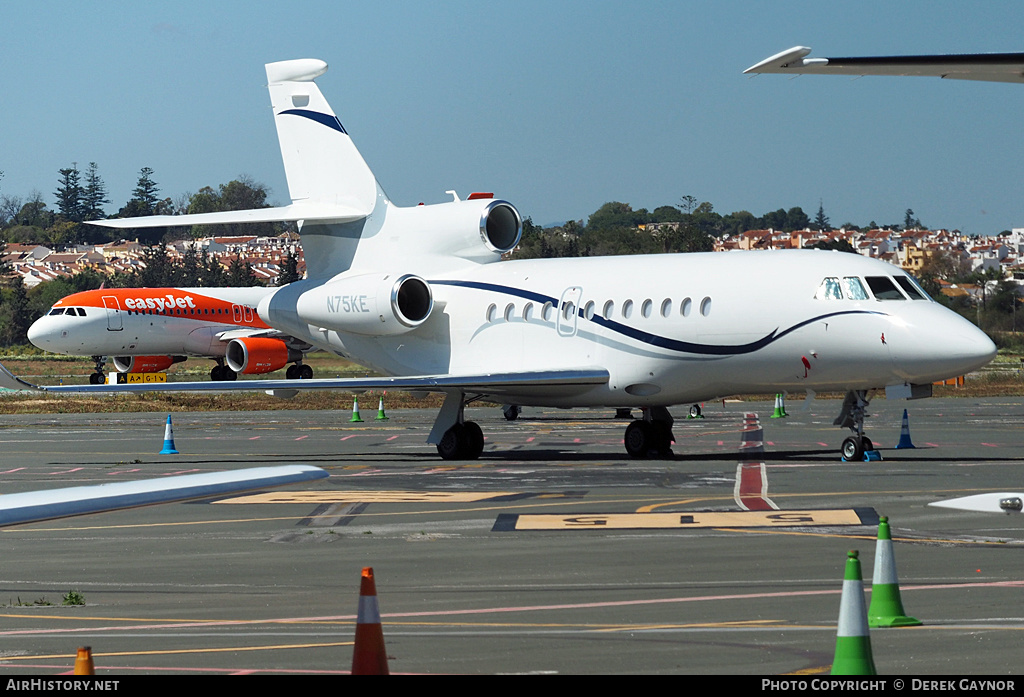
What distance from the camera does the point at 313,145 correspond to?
102 ft

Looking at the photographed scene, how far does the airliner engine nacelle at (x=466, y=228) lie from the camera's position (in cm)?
2880

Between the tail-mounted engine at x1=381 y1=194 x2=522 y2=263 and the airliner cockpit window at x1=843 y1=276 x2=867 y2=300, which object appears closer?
the airliner cockpit window at x1=843 y1=276 x2=867 y2=300

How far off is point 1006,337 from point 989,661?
54.4 meters

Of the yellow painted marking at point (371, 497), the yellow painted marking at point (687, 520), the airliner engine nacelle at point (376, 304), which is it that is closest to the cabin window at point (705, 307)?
the yellow painted marking at point (371, 497)

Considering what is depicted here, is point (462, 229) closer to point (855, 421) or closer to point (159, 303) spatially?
point (855, 421)

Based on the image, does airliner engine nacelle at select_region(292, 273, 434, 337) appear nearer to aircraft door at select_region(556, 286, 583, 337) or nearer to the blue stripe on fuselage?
the blue stripe on fuselage

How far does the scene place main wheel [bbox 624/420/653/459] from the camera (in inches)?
1014

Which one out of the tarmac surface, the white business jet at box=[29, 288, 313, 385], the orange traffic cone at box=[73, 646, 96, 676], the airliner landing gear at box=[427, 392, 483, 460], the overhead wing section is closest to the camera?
the orange traffic cone at box=[73, 646, 96, 676]

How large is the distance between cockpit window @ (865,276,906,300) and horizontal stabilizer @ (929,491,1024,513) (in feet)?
19.6

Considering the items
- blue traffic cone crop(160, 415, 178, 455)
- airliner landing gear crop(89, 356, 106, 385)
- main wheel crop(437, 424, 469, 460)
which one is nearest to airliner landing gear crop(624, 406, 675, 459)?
main wheel crop(437, 424, 469, 460)

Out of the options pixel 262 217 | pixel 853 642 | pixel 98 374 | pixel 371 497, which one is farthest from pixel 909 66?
pixel 98 374

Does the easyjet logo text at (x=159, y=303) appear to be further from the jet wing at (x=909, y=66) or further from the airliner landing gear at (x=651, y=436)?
the jet wing at (x=909, y=66)

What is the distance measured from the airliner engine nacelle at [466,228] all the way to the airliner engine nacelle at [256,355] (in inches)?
967

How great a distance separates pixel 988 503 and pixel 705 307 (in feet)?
27.1
